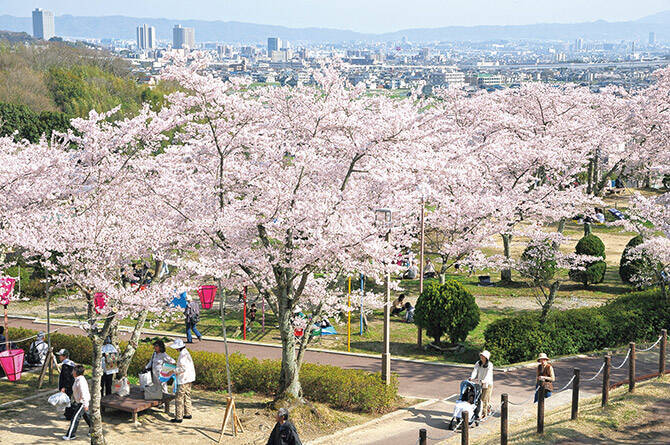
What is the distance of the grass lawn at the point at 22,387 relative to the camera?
15281 millimetres

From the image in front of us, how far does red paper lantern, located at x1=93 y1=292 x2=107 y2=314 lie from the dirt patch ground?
2138mm

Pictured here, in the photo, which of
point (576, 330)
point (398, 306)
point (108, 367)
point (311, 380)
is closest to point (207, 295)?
point (398, 306)

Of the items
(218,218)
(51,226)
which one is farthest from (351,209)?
(51,226)

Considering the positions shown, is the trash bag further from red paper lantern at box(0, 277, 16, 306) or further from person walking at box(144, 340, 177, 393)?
red paper lantern at box(0, 277, 16, 306)

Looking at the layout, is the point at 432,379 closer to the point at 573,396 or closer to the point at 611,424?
the point at 573,396

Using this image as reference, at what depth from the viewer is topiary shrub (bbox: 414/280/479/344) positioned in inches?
759

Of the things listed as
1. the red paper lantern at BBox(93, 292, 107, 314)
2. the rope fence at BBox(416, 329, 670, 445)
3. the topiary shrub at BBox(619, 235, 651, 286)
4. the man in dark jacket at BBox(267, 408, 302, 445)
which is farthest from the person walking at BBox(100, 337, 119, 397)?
the topiary shrub at BBox(619, 235, 651, 286)

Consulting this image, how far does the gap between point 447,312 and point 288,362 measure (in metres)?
6.46

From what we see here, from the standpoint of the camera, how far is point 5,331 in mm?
17922

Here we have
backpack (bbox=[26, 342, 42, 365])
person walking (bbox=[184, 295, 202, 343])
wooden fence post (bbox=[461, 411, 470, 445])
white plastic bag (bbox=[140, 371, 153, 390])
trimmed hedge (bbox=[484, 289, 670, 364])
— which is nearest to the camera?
wooden fence post (bbox=[461, 411, 470, 445])

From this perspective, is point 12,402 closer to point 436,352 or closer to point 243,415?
point 243,415

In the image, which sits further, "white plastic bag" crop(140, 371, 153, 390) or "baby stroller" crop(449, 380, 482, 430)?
"white plastic bag" crop(140, 371, 153, 390)

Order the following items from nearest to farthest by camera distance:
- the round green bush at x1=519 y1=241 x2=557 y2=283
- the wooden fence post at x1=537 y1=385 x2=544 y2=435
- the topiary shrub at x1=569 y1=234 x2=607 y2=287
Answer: the wooden fence post at x1=537 y1=385 x2=544 y2=435, the round green bush at x1=519 y1=241 x2=557 y2=283, the topiary shrub at x1=569 y1=234 x2=607 y2=287

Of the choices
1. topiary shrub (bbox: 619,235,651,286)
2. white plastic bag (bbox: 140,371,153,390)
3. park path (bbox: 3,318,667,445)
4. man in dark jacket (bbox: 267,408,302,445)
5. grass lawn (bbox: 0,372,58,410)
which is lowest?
park path (bbox: 3,318,667,445)
